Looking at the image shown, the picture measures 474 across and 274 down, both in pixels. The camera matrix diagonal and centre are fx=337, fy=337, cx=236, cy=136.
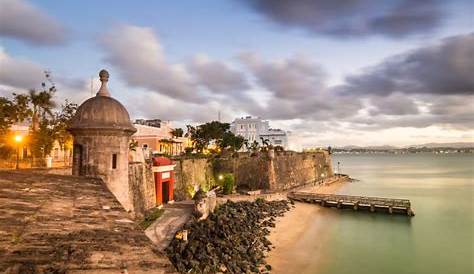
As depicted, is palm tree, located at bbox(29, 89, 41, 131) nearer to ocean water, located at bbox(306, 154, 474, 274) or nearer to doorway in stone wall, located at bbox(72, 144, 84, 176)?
doorway in stone wall, located at bbox(72, 144, 84, 176)

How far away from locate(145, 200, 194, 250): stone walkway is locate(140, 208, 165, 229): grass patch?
0.25m

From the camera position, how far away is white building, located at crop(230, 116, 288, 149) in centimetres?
10444

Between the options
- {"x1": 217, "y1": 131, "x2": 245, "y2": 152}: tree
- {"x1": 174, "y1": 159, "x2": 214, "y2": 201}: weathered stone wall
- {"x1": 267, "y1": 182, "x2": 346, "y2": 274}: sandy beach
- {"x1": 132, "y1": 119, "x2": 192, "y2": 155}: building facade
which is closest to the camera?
{"x1": 267, "y1": 182, "x2": 346, "y2": 274}: sandy beach

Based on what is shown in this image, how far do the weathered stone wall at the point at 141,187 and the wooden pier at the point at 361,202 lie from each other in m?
22.4

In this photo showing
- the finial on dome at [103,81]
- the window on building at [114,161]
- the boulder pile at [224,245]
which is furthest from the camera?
the boulder pile at [224,245]

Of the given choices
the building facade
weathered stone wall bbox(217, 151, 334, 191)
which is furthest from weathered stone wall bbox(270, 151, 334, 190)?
the building facade

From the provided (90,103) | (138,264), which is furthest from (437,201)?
(138,264)

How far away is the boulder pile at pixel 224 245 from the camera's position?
18.2 meters

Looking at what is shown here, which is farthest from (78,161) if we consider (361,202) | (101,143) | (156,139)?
(156,139)

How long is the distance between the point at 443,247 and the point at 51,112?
38.6 meters

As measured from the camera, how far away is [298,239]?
27922 mm

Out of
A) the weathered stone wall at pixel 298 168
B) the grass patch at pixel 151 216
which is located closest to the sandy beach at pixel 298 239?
the weathered stone wall at pixel 298 168

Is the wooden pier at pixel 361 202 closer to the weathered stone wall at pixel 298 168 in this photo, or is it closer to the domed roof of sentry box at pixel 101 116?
the weathered stone wall at pixel 298 168

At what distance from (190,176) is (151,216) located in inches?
555
